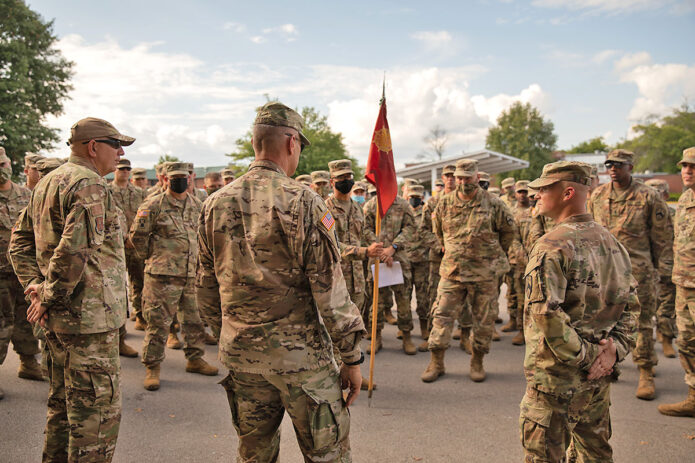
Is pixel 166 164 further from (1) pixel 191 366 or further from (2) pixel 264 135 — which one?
(2) pixel 264 135

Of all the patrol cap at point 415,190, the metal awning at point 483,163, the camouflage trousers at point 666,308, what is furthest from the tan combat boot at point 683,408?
the metal awning at point 483,163

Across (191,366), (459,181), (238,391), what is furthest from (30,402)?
(459,181)

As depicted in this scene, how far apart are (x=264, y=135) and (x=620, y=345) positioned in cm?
222

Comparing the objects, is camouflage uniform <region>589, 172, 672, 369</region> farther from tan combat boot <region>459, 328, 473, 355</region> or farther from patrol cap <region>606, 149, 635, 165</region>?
tan combat boot <region>459, 328, 473, 355</region>

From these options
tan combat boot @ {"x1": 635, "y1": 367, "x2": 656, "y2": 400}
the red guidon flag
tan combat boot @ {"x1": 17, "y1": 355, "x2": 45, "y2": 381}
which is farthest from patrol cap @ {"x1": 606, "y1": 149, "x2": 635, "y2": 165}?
tan combat boot @ {"x1": 17, "y1": 355, "x2": 45, "y2": 381}

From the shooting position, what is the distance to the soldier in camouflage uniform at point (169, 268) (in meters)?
5.10

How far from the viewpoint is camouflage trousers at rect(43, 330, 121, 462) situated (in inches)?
115

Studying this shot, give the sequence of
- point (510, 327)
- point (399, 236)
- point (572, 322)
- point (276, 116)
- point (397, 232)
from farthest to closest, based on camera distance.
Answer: point (510, 327) < point (397, 232) < point (399, 236) < point (572, 322) < point (276, 116)

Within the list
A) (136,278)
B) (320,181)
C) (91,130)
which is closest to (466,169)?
(320,181)

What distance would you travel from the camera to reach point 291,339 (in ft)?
7.23

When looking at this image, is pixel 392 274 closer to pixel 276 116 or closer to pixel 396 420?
pixel 396 420

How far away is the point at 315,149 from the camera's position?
103 ft

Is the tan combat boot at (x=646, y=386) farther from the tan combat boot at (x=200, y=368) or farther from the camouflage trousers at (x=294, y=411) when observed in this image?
the tan combat boot at (x=200, y=368)

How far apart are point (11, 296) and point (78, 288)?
2633mm
